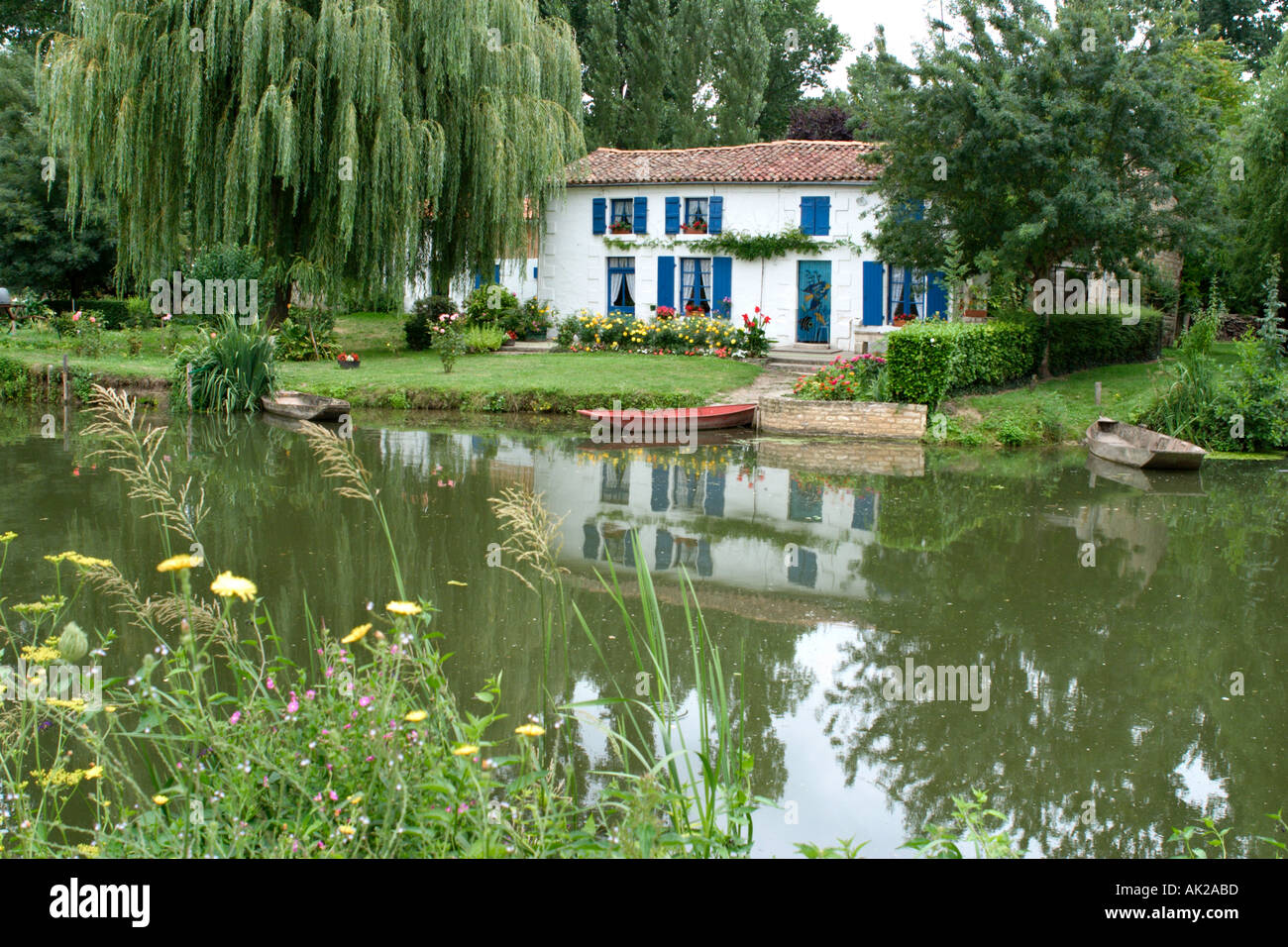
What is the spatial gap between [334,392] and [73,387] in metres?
4.90

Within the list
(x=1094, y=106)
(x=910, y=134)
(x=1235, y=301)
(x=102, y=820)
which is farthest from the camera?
(x=1235, y=301)

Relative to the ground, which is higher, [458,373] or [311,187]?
[311,187]

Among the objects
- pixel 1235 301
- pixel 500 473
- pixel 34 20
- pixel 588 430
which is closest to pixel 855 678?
pixel 500 473

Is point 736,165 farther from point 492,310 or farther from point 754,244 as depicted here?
point 492,310

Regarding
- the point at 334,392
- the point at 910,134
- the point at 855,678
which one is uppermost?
the point at 910,134

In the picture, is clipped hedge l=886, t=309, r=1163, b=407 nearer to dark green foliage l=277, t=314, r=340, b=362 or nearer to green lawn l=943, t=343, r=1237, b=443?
green lawn l=943, t=343, r=1237, b=443

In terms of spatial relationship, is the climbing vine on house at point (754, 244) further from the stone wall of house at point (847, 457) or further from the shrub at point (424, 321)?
the stone wall of house at point (847, 457)

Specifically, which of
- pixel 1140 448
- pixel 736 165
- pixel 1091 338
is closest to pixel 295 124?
pixel 736 165

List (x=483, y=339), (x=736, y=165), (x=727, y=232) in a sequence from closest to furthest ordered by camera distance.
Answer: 1. (x=483, y=339)
2. (x=727, y=232)
3. (x=736, y=165)

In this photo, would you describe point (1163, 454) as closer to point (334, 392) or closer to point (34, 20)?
point (334, 392)

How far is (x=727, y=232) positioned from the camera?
92.3 ft

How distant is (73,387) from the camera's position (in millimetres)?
21078

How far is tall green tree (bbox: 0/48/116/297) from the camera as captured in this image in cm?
→ 3038

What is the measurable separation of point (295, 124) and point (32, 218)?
13.7m
